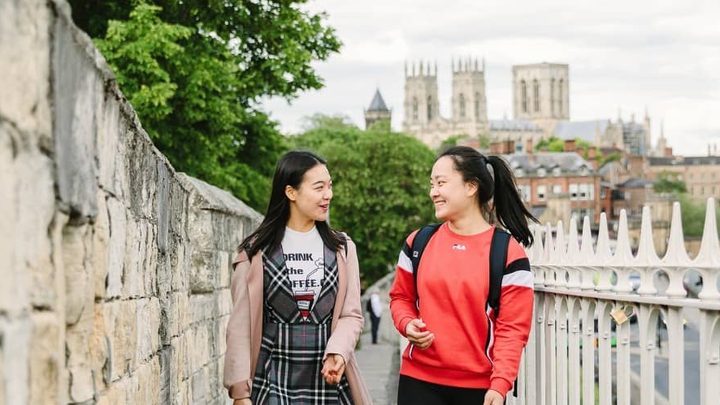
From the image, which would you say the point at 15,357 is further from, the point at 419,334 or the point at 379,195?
the point at 379,195

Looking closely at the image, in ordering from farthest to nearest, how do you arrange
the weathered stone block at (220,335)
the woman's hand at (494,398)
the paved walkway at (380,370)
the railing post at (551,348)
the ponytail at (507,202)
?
1. the paved walkway at (380,370)
2. the weathered stone block at (220,335)
3. the railing post at (551,348)
4. the ponytail at (507,202)
5. the woman's hand at (494,398)

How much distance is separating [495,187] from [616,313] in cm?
85

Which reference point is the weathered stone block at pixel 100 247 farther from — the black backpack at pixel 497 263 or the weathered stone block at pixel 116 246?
the black backpack at pixel 497 263

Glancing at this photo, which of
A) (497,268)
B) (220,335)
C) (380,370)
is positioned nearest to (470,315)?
(497,268)

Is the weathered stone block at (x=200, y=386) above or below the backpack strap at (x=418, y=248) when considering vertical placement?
below

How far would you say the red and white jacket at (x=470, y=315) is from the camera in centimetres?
504

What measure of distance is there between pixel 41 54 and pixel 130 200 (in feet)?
6.18

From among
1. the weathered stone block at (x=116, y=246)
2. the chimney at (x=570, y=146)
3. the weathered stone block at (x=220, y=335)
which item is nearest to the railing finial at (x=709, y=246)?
the weathered stone block at (x=116, y=246)

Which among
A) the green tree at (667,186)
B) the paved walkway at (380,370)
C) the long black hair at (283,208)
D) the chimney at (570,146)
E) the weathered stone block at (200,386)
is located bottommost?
the paved walkway at (380,370)

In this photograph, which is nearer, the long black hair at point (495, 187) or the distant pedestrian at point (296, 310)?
the distant pedestrian at point (296, 310)

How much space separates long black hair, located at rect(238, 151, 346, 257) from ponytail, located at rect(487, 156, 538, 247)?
2.57 ft

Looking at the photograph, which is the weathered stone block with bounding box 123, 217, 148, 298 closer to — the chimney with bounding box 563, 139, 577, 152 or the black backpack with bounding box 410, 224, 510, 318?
the black backpack with bounding box 410, 224, 510, 318

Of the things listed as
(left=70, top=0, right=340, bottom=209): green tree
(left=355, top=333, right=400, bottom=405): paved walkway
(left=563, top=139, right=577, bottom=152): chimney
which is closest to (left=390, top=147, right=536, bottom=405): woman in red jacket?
(left=355, top=333, right=400, bottom=405): paved walkway

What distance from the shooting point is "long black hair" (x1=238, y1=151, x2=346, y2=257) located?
17.1 feet
